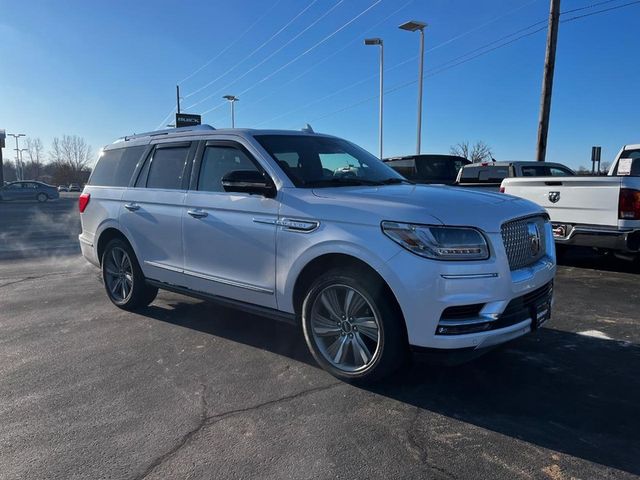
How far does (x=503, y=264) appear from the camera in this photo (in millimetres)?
3236

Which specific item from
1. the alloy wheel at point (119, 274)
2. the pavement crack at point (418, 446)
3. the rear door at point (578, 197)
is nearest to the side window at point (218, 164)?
the alloy wheel at point (119, 274)

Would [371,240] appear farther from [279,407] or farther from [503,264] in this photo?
[279,407]

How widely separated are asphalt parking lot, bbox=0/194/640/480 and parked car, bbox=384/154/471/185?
387 inches

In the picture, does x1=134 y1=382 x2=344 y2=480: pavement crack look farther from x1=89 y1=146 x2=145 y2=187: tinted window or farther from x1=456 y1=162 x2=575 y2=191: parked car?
x1=456 y1=162 x2=575 y2=191: parked car

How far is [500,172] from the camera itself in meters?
11.4

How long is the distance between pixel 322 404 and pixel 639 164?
7.74 metres

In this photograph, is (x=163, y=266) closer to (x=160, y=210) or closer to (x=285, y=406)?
(x=160, y=210)

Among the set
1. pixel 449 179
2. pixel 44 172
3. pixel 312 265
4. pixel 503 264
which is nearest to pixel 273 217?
pixel 312 265

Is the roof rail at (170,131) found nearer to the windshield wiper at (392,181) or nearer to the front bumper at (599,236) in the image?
the windshield wiper at (392,181)

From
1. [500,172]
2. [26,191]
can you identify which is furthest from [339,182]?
[26,191]

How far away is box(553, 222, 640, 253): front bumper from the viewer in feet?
21.9

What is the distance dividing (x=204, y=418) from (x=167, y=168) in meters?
2.83

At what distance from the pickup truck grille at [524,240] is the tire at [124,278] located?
151 inches

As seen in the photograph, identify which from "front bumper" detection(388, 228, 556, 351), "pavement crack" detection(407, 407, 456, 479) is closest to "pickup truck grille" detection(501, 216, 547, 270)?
"front bumper" detection(388, 228, 556, 351)
